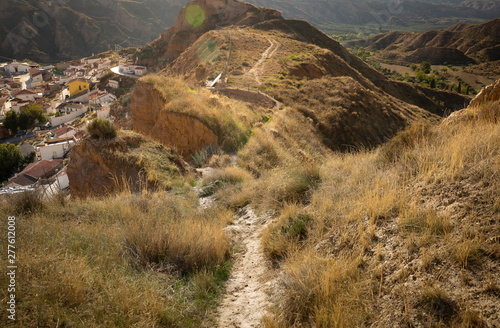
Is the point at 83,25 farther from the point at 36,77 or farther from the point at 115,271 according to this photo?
the point at 115,271

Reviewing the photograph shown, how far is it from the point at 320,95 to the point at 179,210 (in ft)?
61.4

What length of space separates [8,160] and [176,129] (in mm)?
28765

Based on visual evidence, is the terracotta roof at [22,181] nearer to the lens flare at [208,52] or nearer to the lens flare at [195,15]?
the lens flare at [208,52]

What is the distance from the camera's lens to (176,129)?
12125 mm

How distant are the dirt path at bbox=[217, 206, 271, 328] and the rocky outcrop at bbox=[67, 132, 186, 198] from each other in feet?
11.8

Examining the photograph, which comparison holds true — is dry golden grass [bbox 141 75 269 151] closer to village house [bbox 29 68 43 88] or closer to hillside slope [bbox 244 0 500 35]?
village house [bbox 29 68 43 88]

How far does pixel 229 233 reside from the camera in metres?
4.55

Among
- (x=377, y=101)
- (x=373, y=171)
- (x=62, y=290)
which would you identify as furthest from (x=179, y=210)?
(x=377, y=101)

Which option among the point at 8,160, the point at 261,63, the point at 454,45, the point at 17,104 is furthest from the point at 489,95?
the point at 454,45

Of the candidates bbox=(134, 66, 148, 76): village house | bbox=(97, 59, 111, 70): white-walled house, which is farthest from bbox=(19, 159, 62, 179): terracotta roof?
bbox=(97, 59, 111, 70): white-walled house

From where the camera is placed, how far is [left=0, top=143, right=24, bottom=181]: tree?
2944 cm

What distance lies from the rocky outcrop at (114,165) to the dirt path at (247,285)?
360 centimetres

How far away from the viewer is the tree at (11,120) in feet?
126

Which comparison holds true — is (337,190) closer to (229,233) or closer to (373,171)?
(373,171)
